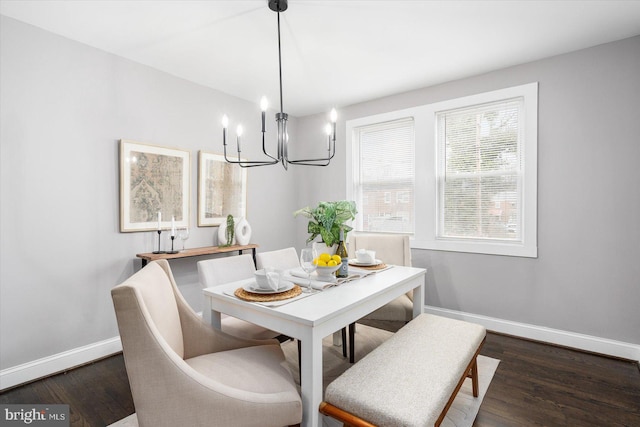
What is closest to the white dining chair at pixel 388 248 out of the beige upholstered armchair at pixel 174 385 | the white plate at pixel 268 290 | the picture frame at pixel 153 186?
the white plate at pixel 268 290

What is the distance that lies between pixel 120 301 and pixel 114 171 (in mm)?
2022

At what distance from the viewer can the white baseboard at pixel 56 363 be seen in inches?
86.0

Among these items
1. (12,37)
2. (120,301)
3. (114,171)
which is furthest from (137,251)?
(120,301)

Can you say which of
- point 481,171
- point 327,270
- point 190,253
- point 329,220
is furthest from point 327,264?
point 481,171

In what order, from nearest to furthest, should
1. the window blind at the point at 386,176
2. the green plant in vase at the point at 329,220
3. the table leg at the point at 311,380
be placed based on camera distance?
the table leg at the point at 311,380 → the green plant in vase at the point at 329,220 → the window blind at the point at 386,176

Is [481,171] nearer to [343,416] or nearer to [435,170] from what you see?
[435,170]

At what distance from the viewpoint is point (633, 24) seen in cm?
232

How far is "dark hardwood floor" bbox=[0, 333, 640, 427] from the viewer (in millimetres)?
1860

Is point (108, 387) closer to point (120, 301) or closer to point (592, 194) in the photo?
point (120, 301)

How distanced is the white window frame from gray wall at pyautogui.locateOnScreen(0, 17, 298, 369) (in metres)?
2.36

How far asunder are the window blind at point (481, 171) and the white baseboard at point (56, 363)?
3293mm

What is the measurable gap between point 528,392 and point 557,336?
992 millimetres

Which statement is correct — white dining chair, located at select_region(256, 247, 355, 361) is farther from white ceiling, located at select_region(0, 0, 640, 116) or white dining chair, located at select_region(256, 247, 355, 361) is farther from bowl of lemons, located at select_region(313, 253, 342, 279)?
white ceiling, located at select_region(0, 0, 640, 116)

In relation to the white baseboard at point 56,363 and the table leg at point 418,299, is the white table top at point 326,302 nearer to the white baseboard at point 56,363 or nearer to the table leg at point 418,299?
the table leg at point 418,299
